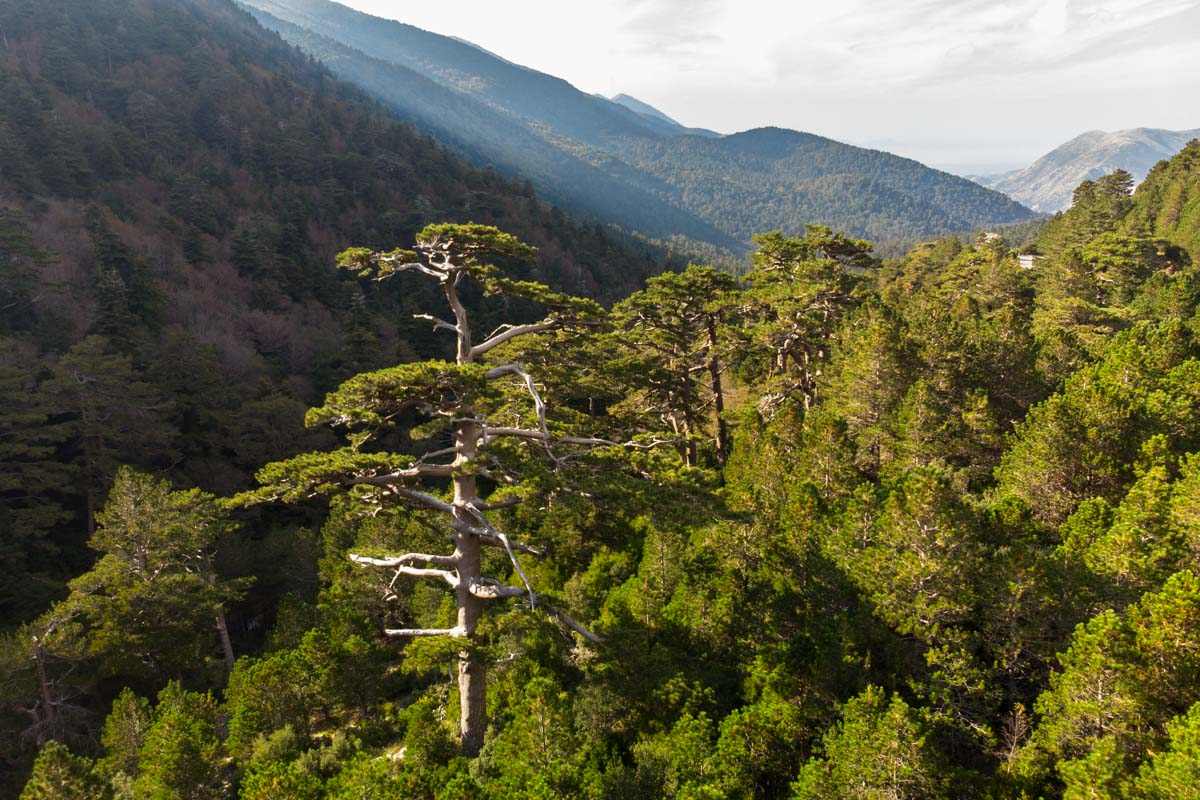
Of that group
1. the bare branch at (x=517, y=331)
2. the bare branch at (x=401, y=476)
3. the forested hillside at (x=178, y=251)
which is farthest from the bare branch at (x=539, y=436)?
the forested hillside at (x=178, y=251)

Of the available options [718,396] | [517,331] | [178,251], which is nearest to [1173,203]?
[718,396]

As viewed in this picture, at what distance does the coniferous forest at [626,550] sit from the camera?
892cm

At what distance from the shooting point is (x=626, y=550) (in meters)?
18.5

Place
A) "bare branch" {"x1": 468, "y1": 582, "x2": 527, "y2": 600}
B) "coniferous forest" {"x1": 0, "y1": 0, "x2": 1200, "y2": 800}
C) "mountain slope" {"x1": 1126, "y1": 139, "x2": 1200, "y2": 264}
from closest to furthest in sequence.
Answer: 1. "coniferous forest" {"x1": 0, "y1": 0, "x2": 1200, "y2": 800}
2. "bare branch" {"x1": 468, "y1": 582, "x2": 527, "y2": 600}
3. "mountain slope" {"x1": 1126, "y1": 139, "x2": 1200, "y2": 264}

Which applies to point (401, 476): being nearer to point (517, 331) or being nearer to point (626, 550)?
point (517, 331)

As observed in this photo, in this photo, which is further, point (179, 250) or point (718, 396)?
point (179, 250)

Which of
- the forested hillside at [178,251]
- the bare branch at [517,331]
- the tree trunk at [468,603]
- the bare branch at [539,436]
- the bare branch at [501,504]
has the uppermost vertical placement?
the bare branch at [517,331]

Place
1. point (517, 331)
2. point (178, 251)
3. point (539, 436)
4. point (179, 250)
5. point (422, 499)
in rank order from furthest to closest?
point (179, 250), point (178, 251), point (517, 331), point (422, 499), point (539, 436)

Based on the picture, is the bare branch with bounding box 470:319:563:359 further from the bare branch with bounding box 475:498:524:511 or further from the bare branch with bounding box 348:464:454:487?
the bare branch with bounding box 475:498:524:511

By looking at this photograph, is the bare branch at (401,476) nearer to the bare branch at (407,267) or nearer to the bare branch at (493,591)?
the bare branch at (493,591)

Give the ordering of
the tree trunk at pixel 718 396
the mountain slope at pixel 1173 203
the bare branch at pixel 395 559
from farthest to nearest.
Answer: the mountain slope at pixel 1173 203 → the tree trunk at pixel 718 396 → the bare branch at pixel 395 559

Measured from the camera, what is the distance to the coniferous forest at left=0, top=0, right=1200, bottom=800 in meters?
8.92

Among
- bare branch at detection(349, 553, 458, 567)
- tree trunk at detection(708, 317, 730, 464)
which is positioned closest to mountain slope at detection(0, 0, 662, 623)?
bare branch at detection(349, 553, 458, 567)

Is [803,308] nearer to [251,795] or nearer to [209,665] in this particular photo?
[251,795]
